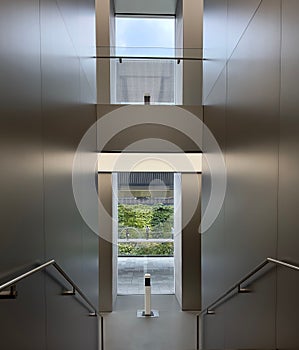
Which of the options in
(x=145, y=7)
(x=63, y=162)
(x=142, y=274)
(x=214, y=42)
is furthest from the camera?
(x=142, y=274)

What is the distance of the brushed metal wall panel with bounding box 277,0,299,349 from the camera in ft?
6.32

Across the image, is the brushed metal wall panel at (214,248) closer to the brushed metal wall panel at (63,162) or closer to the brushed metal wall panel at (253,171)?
the brushed metal wall panel at (253,171)

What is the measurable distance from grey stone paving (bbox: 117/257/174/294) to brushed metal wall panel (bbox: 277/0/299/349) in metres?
6.42

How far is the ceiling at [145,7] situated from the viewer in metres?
8.25

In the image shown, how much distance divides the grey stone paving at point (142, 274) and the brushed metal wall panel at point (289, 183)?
642cm

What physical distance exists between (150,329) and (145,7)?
251 inches

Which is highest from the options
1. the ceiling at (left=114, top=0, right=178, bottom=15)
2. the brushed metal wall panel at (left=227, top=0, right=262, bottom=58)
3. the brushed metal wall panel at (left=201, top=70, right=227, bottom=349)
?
the ceiling at (left=114, top=0, right=178, bottom=15)

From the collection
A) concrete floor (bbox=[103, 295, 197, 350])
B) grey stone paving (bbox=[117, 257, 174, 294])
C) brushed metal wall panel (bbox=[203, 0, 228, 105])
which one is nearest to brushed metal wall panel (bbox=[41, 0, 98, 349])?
concrete floor (bbox=[103, 295, 197, 350])

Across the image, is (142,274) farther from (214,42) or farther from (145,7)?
(145,7)

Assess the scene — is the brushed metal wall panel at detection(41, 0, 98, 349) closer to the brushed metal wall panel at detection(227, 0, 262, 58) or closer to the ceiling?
the brushed metal wall panel at detection(227, 0, 262, 58)

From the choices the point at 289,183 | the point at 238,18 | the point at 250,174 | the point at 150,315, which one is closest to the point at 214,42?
the point at 238,18

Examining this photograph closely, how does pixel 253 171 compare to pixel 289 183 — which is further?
pixel 253 171

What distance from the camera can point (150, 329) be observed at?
5957mm

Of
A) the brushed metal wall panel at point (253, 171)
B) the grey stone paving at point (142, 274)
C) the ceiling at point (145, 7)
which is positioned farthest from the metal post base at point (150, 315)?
the ceiling at point (145, 7)
